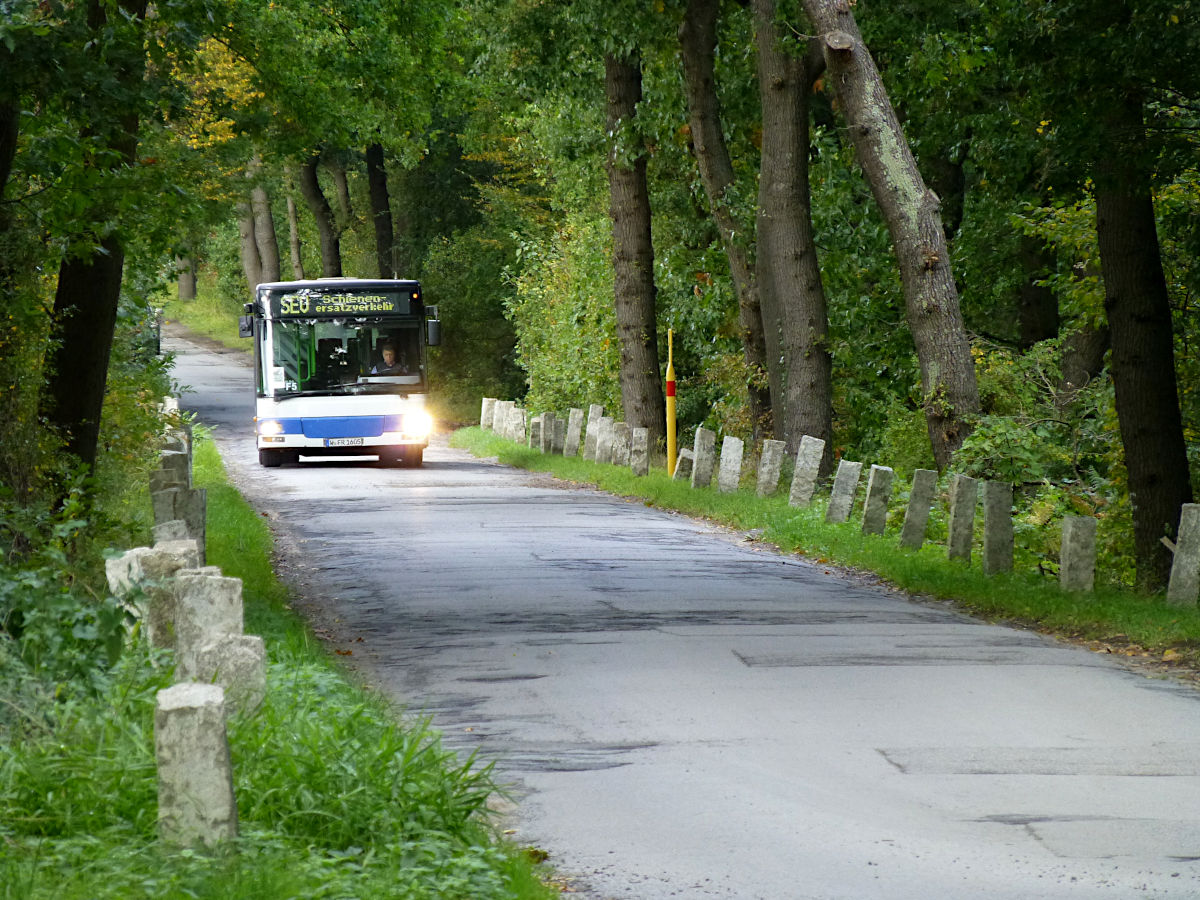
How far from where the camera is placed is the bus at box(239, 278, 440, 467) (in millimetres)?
30156

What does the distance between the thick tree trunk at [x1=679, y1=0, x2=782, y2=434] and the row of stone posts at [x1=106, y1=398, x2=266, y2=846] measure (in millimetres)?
16765

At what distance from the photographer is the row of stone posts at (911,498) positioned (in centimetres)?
1255

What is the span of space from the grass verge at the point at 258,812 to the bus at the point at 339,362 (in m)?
23.2

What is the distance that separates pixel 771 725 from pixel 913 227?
9882 millimetres

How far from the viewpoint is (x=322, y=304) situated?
30109 mm

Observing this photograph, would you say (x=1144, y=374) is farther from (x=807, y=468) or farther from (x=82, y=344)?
(x=82, y=344)

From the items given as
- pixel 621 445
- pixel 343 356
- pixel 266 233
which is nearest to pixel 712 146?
pixel 621 445

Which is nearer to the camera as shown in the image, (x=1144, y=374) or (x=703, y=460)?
(x=1144, y=374)

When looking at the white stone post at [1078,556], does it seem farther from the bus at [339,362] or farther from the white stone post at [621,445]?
the bus at [339,362]

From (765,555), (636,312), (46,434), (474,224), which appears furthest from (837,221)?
(474,224)

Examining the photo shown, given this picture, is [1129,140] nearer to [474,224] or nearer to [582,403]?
[582,403]

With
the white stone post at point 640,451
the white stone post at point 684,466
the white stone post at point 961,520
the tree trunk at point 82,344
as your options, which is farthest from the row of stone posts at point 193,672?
the white stone post at point 640,451

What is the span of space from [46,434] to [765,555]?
7078 millimetres

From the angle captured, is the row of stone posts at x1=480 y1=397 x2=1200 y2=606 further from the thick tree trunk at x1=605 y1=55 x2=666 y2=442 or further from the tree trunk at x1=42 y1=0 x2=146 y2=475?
the tree trunk at x1=42 y1=0 x2=146 y2=475
